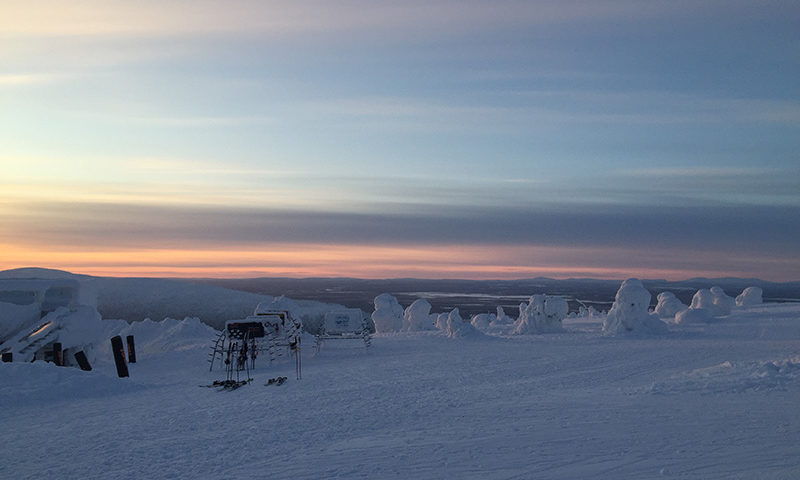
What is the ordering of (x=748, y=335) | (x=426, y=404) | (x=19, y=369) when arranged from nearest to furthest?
1. (x=426, y=404)
2. (x=19, y=369)
3. (x=748, y=335)

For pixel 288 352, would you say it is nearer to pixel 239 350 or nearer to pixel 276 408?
pixel 239 350

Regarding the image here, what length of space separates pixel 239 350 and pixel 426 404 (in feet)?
37.8

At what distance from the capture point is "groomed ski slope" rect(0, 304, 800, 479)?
30.2ft

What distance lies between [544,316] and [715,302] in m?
19.0

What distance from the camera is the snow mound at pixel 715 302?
→ 4628cm

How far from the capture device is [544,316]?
3672 cm

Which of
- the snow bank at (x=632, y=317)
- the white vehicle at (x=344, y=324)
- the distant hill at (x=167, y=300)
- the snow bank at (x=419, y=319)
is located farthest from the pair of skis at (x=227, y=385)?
the distant hill at (x=167, y=300)

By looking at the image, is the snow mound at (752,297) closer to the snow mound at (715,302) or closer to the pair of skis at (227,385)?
the snow mound at (715,302)

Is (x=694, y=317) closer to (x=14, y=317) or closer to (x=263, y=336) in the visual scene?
(x=263, y=336)

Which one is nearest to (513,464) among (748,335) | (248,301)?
(748,335)

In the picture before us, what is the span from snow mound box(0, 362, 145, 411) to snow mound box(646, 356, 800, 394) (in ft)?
49.0

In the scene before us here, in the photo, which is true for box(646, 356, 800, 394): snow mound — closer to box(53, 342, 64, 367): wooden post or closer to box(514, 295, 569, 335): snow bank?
box(514, 295, 569, 335): snow bank

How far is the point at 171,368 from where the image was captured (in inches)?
968

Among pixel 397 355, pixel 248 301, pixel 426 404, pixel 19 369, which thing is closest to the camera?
pixel 426 404
